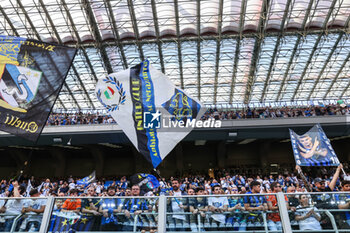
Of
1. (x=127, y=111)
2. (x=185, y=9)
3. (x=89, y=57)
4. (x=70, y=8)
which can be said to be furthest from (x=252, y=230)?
(x=89, y=57)

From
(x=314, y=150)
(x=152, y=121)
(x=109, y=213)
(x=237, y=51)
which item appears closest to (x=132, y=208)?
(x=109, y=213)

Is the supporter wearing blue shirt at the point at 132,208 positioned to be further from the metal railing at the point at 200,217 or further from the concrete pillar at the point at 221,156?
the concrete pillar at the point at 221,156

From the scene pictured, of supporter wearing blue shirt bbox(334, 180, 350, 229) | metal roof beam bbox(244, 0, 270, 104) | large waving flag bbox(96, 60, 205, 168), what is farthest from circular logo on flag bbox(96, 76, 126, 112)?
metal roof beam bbox(244, 0, 270, 104)

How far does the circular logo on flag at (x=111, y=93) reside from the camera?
22.4ft

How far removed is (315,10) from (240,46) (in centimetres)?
758

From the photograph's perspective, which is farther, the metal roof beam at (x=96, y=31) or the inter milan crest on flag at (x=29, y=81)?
the metal roof beam at (x=96, y=31)

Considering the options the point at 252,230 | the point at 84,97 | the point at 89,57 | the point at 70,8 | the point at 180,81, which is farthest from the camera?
the point at 84,97

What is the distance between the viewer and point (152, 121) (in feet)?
21.0

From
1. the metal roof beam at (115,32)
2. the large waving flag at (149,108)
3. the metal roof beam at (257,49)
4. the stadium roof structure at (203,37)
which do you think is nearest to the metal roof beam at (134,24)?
the stadium roof structure at (203,37)

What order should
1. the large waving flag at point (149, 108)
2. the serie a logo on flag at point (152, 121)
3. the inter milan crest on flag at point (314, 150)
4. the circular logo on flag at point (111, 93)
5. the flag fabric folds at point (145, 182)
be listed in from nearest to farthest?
1. the large waving flag at point (149, 108)
2. the serie a logo on flag at point (152, 121)
3. the circular logo on flag at point (111, 93)
4. the inter milan crest on flag at point (314, 150)
5. the flag fabric folds at point (145, 182)

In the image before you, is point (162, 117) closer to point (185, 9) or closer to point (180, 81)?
point (185, 9)

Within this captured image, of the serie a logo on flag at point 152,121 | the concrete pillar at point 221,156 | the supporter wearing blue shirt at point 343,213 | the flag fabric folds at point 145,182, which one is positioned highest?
the concrete pillar at point 221,156

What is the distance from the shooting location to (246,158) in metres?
30.0

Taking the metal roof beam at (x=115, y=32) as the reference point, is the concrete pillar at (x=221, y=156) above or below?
below
